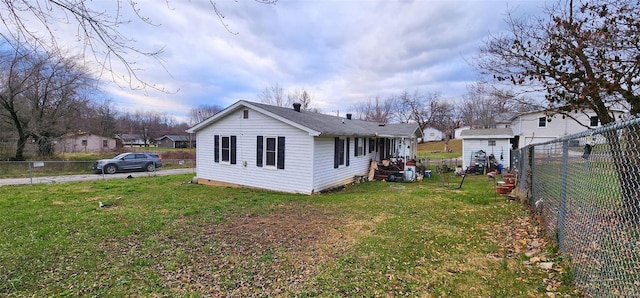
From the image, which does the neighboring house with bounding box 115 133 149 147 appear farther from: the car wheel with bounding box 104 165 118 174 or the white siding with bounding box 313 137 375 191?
the white siding with bounding box 313 137 375 191

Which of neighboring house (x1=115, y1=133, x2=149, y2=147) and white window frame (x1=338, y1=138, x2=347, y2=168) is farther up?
neighboring house (x1=115, y1=133, x2=149, y2=147)

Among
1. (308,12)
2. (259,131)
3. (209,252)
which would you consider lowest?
(209,252)

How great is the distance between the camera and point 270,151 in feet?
37.9

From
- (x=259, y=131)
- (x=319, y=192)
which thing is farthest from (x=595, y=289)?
(x=259, y=131)

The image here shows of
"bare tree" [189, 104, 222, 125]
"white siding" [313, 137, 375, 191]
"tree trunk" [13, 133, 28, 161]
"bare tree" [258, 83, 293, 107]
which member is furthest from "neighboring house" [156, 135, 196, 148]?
"white siding" [313, 137, 375, 191]

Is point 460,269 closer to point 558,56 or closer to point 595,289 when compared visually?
point 595,289

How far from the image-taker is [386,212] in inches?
292

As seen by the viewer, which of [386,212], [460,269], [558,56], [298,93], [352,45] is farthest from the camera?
[298,93]

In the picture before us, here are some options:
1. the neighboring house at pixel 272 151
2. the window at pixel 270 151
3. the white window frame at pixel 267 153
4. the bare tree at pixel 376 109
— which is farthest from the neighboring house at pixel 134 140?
the white window frame at pixel 267 153

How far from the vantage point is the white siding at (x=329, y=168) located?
10.9m

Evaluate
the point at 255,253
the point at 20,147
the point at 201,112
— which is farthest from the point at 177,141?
the point at 255,253

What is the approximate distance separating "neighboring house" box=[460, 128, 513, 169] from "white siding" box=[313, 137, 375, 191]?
9.54 metres

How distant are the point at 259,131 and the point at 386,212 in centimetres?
626

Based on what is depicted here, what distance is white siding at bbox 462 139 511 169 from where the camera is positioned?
19578 mm
